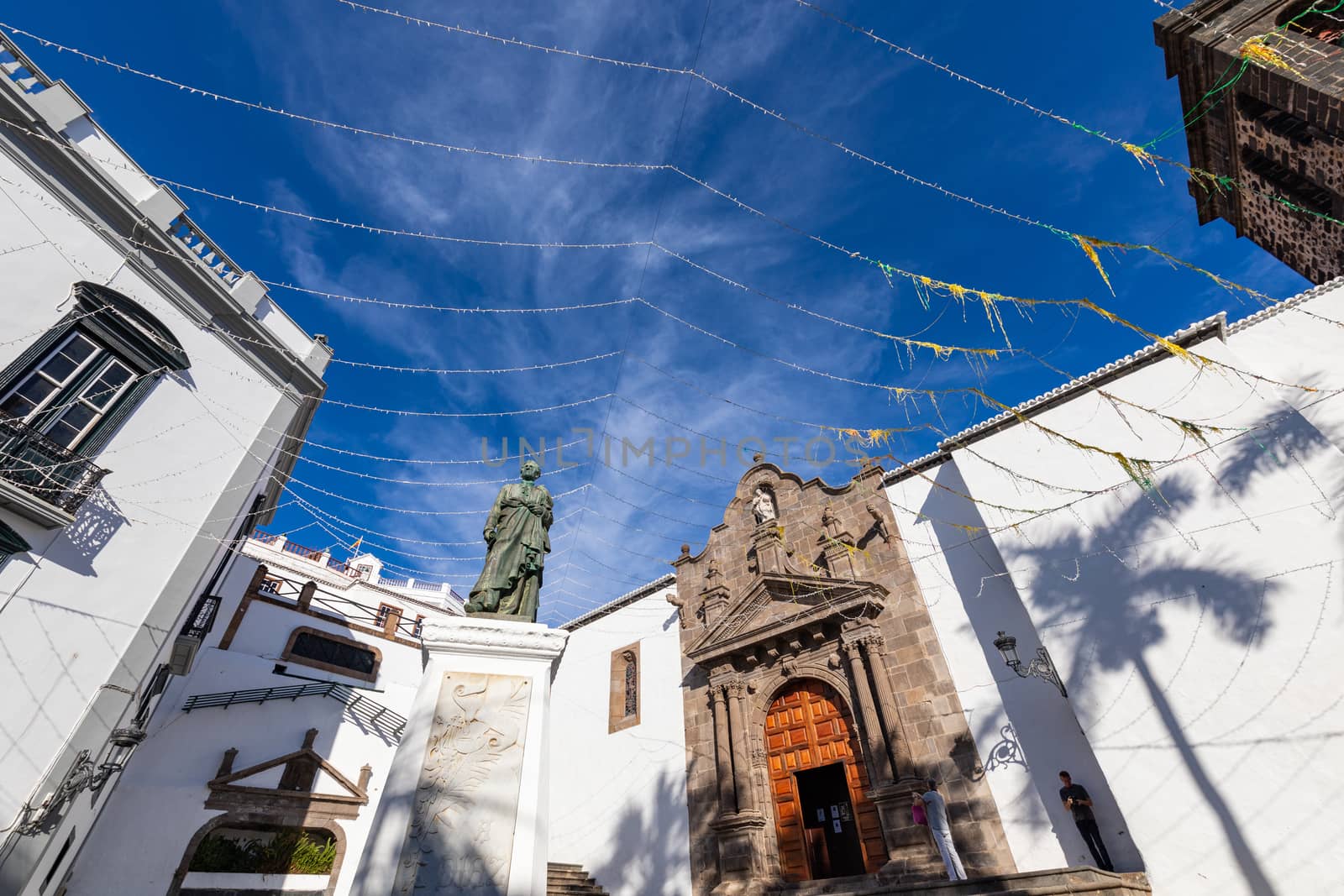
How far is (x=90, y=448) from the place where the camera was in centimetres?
684

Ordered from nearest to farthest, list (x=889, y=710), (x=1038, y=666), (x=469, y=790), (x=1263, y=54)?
(x=469, y=790) < (x=1038, y=666) < (x=1263, y=54) < (x=889, y=710)

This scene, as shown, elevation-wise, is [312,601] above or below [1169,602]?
above

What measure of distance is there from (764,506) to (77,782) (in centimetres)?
1025

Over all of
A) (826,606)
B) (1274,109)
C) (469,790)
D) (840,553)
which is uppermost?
(1274,109)

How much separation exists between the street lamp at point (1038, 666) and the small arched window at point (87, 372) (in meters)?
10.7

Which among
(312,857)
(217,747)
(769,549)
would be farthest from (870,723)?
(217,747)

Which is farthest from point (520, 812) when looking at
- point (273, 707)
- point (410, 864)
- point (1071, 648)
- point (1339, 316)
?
point (273, 707)

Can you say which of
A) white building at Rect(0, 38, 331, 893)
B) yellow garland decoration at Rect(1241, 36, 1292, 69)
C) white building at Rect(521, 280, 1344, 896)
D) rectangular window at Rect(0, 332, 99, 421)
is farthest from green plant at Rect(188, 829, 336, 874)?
yellow garland decoration at Rect(1241, 36, 1292, 69)

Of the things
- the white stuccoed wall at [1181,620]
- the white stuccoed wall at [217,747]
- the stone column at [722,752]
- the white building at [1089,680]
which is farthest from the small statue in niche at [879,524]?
the white stuccoed wall at [217,747]

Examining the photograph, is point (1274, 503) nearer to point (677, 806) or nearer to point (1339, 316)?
point (1339, 316)

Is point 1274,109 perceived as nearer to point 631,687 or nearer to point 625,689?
point 631,687

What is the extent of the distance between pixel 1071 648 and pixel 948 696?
6.14ft

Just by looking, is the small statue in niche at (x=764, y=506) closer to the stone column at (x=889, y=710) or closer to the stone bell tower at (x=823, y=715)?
the stone bell tower at (x=823, y=715)

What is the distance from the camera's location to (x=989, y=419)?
9.23 meters
